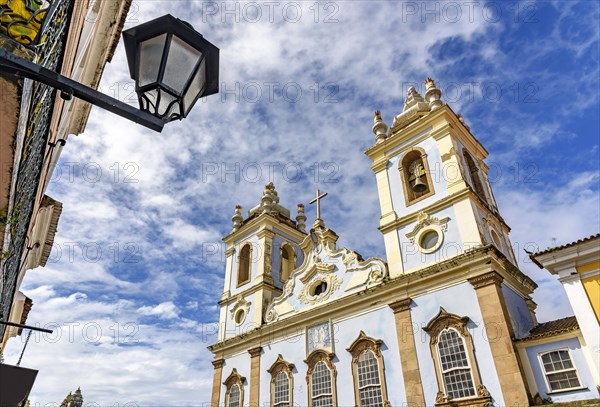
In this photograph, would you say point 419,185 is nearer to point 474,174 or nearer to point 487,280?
point 474,174

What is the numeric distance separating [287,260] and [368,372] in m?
8.41

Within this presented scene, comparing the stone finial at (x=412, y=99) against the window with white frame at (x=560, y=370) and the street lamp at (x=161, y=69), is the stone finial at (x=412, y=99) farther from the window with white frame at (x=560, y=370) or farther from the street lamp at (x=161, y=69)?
the street lamp at (x=161, y=69)

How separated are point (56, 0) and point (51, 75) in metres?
0.70

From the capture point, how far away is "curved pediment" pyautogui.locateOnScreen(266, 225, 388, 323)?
14039 millimetres

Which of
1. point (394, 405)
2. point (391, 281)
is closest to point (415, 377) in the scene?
point (394, 405)

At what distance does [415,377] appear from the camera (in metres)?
11.0

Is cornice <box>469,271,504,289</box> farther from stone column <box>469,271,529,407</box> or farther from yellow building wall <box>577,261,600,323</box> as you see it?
yellow building wall <box>577,261,600,323</box>

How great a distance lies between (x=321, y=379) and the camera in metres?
13.3

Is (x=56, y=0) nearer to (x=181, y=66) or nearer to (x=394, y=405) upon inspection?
(x=181, y=66)

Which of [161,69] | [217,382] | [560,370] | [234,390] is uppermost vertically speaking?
[217,382]

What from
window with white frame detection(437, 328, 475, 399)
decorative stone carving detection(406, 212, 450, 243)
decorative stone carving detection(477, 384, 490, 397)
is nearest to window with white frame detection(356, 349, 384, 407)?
window with white frame detection(437, 328, 475, 399)

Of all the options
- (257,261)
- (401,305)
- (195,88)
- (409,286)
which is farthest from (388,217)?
(195,88)

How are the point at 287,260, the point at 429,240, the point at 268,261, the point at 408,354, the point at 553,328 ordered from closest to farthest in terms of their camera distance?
1. the point at 553,328
2. the point at 408,354
3. the point at 429,240
4. the point at 268,261
5. the point at 287,260

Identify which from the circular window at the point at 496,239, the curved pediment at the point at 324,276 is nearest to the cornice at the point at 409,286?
the curved pediment at the point at 324,276
